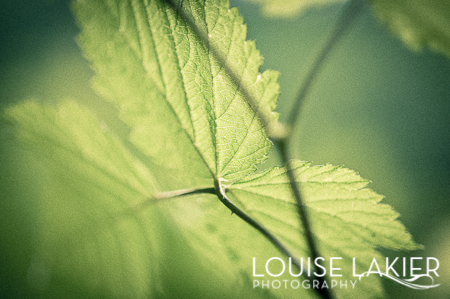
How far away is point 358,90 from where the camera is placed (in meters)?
2.33

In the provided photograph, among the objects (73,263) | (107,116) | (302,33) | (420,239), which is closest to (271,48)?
(302,33)

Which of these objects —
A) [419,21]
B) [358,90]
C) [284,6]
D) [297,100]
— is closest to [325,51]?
[297,100]

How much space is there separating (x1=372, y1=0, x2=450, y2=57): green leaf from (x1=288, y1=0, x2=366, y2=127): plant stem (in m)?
0.09

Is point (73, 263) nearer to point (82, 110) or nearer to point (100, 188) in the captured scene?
point (100, 188)

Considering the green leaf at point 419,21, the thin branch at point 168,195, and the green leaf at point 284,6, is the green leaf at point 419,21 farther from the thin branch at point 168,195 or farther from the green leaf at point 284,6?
the thin branch at point 168,195

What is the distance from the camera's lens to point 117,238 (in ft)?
2.26

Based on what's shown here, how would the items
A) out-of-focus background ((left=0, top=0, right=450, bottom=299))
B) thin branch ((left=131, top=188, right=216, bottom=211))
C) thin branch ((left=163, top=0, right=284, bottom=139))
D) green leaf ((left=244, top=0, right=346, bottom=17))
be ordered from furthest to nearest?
out-of-focus background ((left=0, top=0, right=450, bottom=299)) < green leaf ((left=244, top=0, right=346, bottom=17)) < thin branch ((left=131, top=188, right=216, bottom=211)) < thin branch ((left=163, top=0, right=284, bottom=139))

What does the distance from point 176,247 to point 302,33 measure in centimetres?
194

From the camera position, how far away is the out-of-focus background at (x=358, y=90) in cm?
197

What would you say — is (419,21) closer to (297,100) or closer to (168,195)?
(297,100)

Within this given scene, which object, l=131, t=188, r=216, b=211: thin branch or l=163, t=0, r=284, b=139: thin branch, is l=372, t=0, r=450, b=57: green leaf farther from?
l=131, t=188, r=216, b=211: thin branch

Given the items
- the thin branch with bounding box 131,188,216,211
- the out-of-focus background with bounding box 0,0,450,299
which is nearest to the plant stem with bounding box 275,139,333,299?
the thin branch with bounding box 131,188,216,211

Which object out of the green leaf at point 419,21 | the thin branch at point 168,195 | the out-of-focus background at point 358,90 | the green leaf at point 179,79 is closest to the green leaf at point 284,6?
the green leaf at point 419,21

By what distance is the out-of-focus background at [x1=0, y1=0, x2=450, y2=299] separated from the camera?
197 cm
